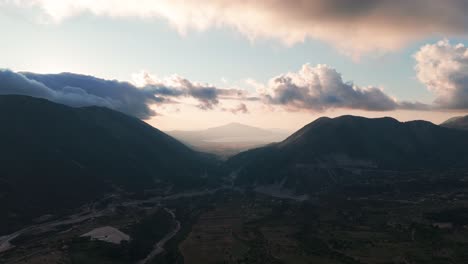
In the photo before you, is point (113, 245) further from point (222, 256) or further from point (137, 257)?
point (222, 256)

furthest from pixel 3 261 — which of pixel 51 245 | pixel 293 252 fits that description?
pixel 293 252

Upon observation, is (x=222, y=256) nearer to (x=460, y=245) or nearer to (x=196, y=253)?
(x=196, y=253)

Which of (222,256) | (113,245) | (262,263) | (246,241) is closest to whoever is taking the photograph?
(262,263)

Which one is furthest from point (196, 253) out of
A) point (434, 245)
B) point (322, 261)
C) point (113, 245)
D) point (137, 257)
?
point (434, 245)

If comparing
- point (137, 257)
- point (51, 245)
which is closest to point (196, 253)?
point (137, 257)

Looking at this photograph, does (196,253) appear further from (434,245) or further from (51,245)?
(434,245)

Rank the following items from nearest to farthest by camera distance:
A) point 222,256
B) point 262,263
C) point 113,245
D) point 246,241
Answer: point 262,263 → point 222,256 → point 113,245 → point 246,241

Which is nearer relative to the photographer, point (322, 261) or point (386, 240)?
point (322, 261)

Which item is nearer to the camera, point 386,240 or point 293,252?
point 293,252
